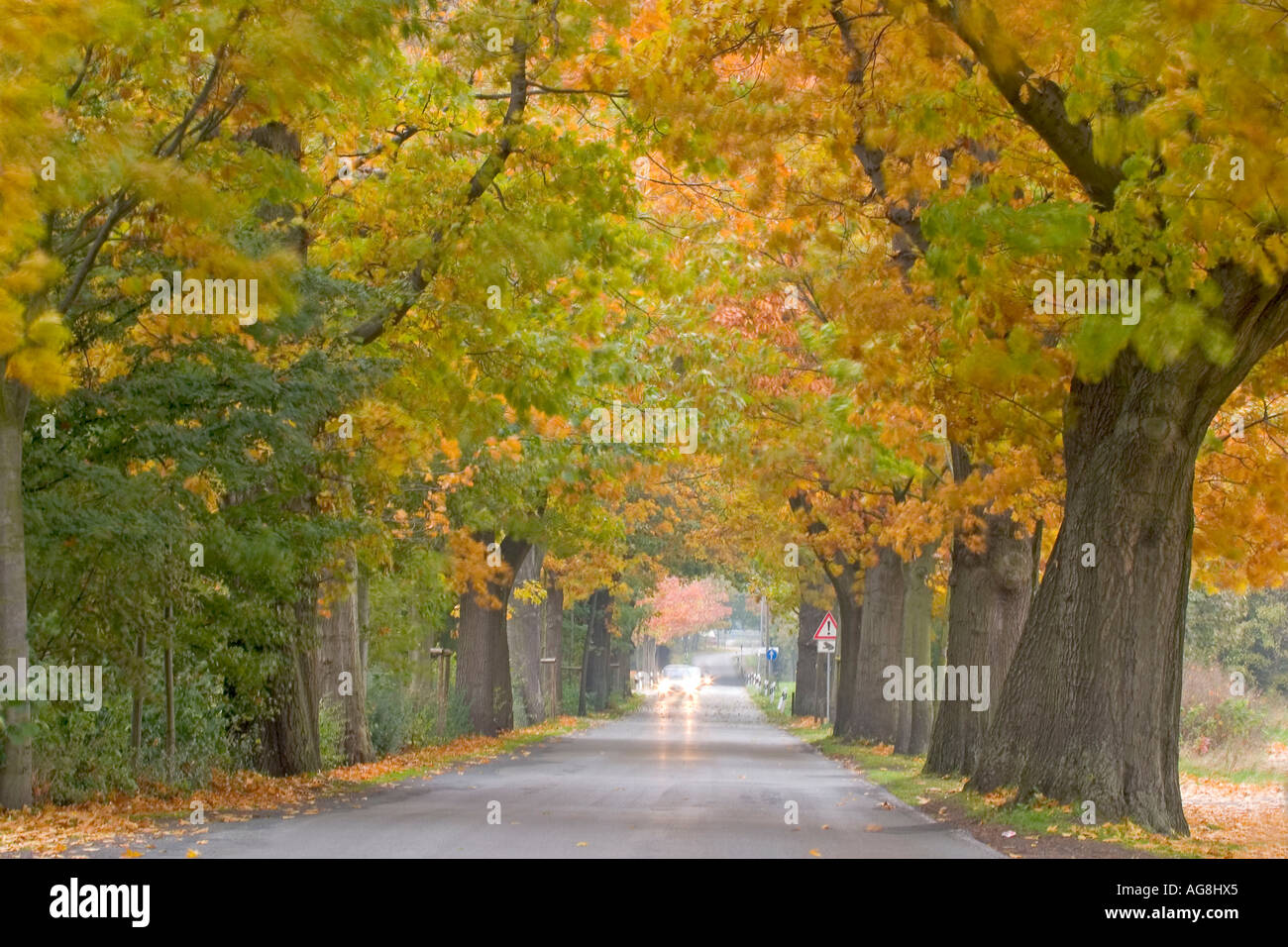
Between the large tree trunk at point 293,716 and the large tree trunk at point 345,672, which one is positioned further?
the large tree trunk at point 345,672

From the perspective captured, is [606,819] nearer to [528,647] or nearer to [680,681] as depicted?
[528,647]

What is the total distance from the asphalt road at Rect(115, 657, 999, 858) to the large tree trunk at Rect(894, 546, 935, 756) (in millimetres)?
4155

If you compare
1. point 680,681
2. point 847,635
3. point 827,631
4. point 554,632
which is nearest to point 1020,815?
point 847,635

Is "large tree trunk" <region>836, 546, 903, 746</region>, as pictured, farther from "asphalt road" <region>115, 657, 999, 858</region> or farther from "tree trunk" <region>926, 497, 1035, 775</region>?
"tree trunk" <region>926, 497, 1035, 775</region>

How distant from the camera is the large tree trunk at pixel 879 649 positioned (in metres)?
34.8

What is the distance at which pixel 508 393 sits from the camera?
62.1 feet

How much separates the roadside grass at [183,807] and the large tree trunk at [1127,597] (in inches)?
305

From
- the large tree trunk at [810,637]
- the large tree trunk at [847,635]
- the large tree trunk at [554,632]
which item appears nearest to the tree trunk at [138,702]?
the large tree trunk at [847,635]

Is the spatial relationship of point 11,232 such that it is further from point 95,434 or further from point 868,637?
point 868,637

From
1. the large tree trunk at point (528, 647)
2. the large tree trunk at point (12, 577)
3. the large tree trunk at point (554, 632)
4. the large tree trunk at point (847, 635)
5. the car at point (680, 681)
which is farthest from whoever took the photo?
the car at point (680, 681)

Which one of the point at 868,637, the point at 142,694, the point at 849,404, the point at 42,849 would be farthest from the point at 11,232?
the point at 868,637

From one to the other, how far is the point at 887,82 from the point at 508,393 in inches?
259

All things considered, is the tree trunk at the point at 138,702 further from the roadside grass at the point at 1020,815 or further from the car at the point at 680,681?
the car at the point at 680,681

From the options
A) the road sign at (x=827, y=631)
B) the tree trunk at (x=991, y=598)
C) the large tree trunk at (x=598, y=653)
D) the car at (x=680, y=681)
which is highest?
the tree trunk at (x=991, y=598)
